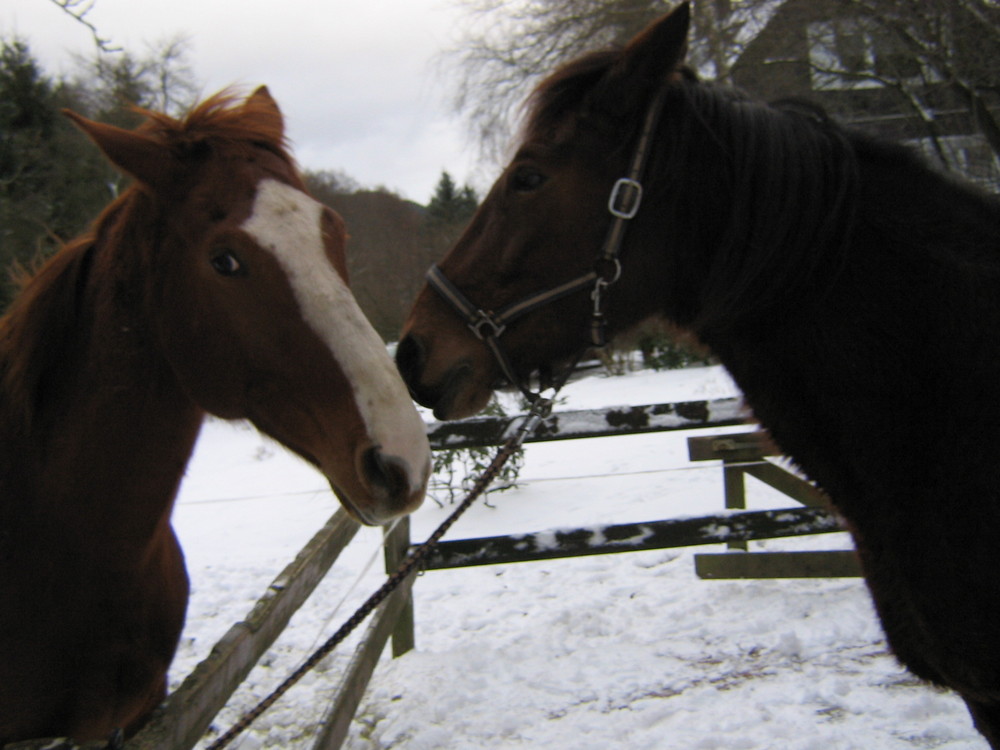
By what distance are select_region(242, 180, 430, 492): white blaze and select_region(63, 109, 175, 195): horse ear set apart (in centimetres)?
23

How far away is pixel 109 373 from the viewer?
4.98 ft

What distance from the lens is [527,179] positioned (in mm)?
1600

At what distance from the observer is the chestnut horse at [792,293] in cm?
136

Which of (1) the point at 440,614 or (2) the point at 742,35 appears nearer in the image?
(1) the point at 440,614

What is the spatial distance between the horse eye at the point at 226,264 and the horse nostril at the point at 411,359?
16.0 inches

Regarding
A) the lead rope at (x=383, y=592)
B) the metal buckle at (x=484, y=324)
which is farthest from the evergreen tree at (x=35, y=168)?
the metal buckle at (x=484, y=324)

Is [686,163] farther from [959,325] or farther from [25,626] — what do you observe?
[25,626]

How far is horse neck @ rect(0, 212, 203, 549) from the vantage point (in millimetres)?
1501

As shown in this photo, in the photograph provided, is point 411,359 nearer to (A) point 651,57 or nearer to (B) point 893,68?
(A) point 651,57

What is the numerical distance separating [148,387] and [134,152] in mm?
525

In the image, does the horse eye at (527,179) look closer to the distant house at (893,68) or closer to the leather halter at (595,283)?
the leather halter at (595,283)

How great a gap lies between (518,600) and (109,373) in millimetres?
3855

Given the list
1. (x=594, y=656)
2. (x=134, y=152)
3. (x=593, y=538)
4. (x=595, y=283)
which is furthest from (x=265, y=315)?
(x=594, y=656)

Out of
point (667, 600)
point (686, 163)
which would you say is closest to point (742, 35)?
point (667, 600)
